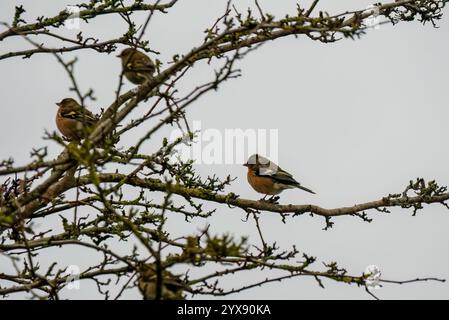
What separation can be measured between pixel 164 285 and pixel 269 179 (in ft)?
20.3

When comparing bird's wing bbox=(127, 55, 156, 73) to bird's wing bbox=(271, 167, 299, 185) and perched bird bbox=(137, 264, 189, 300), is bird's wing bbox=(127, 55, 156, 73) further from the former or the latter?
bird's wing bbox=(271, 167, 299, 185)

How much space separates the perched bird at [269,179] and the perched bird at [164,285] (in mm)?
5859

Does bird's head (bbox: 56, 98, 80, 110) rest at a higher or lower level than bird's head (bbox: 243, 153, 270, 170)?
higher

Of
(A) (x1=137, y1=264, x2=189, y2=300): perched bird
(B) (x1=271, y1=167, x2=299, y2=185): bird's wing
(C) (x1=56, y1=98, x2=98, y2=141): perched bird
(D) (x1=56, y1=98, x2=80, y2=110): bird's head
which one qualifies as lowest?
(A) (x1=137, y1=264, x2=189, y2=300): perched bird

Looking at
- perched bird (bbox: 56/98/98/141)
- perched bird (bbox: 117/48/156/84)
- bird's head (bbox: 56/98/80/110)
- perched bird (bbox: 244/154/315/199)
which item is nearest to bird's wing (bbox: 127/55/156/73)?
perched bird (bbox: 117/48/156/84)

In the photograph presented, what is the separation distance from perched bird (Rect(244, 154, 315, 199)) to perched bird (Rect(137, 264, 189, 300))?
5.86m

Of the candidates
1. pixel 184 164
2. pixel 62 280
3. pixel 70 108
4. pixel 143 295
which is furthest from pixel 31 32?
pixel 143 295

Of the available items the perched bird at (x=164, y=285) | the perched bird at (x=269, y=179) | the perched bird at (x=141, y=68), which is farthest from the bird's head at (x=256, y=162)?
the perched bird at (x=164, y=285)

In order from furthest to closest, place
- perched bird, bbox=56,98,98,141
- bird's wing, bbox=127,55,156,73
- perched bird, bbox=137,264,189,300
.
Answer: perched bird, bbox=56,98,98,141 → bird's wing, bbox=127,55,156,73 → perched bird, bbox=137,264,189,300

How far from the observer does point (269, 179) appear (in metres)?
11.4

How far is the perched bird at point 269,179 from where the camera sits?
11.4m

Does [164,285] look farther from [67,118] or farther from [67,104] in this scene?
[67,104]

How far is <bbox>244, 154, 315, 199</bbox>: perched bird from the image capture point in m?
11.4

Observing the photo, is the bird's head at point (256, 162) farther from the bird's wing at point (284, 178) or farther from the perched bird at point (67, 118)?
the perched bird at point (67, 118)
